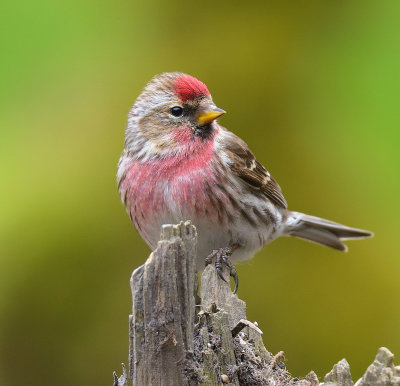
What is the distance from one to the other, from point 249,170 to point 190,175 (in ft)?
2.18

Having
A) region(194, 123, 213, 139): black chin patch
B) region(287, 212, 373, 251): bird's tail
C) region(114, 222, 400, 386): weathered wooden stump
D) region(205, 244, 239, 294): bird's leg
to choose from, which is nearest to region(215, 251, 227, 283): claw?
region(205, 244, 239, 294): bird's leg

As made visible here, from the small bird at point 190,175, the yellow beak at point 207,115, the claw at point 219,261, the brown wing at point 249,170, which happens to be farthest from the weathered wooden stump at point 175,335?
the brown wing at point 249,170

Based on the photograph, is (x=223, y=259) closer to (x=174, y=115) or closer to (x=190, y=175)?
(x=190, y=175)

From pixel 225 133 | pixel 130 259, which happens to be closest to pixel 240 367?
pixel 225 133

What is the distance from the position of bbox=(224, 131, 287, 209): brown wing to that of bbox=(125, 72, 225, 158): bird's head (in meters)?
0.27

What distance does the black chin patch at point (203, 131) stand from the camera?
17.4 feet

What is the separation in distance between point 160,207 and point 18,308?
1.86 meters

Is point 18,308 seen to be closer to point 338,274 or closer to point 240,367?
point 338,274

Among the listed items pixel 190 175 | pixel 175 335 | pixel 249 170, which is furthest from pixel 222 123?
pixel 175 335

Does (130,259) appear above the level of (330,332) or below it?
above

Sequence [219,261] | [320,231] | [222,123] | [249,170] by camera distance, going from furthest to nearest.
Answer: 1. [222,123]
2. [320,231]
3. [249,170]
4. [219,261]

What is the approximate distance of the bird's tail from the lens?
248 inches

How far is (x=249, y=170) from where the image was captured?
570 centimetres

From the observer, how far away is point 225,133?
19.1 ft
